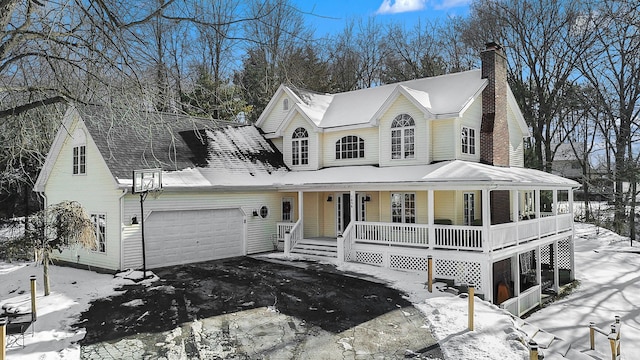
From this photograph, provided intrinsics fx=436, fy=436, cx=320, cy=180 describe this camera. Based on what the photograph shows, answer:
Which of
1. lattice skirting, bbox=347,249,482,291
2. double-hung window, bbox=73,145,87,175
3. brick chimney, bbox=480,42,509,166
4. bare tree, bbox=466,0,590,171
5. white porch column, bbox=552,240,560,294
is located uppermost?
bare tree, bbox=466,0,590,171

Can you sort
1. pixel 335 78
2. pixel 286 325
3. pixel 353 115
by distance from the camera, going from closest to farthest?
1. pixel 286 325
2. pixel 353 115
3. pixel 335 78

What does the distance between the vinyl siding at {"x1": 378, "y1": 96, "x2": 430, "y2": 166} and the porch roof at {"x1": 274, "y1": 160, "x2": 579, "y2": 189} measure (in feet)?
1.22

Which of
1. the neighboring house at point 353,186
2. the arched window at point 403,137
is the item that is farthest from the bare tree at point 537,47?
the arched window at point 403,137

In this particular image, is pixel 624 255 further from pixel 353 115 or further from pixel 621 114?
pixel 353 115

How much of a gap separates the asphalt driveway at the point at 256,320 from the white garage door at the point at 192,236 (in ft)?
5.12

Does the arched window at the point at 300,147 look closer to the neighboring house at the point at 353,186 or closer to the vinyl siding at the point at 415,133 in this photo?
the neighboring house at the point at 353,186

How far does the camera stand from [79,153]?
52.4 ft

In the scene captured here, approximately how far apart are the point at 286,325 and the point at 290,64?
562 cm

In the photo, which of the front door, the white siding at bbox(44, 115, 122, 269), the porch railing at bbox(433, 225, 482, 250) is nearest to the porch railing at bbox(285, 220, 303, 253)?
the front door

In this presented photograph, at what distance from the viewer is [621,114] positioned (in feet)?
93.5

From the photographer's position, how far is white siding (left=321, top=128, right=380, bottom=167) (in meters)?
18.3

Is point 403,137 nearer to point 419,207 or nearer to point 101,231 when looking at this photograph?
point 419,207

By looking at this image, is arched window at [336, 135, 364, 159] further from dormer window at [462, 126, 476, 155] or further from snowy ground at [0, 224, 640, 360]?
snowy ground at [0, 224, 640, 360]

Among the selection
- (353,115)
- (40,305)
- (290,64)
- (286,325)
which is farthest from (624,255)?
(40,305)
